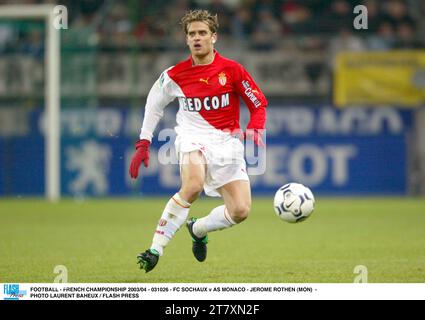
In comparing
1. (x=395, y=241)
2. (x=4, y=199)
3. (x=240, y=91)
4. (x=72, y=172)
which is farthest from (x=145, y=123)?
(x=4, y=199)

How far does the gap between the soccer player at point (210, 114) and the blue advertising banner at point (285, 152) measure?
34.4 feet

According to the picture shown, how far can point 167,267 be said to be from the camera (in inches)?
341

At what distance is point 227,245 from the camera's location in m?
11.0

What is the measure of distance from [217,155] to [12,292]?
2.29 metres

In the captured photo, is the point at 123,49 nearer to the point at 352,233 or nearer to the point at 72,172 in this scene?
the point at 72,172

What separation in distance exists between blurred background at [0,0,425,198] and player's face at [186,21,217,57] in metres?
10.7

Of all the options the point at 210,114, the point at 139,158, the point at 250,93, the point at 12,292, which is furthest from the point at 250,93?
the point at 12,292

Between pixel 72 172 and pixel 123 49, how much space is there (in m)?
2.78

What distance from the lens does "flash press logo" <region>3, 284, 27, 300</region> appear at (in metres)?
6.63

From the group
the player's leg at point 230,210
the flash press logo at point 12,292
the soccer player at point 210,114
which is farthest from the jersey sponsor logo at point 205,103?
the flash press logo at point 12,292

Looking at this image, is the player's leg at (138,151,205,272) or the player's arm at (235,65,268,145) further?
the player's arm at (235,65,268,145)

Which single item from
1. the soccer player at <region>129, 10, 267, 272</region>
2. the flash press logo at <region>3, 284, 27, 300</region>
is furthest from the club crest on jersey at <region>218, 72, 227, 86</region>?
the flash press logo at <region>3, 284, 27, 300</region>

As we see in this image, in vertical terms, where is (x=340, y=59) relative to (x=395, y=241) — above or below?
above

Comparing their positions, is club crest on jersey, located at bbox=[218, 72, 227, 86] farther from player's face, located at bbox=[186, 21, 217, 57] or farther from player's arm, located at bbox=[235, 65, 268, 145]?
player's face, located at bbox=[186, 21, 217, 57]
